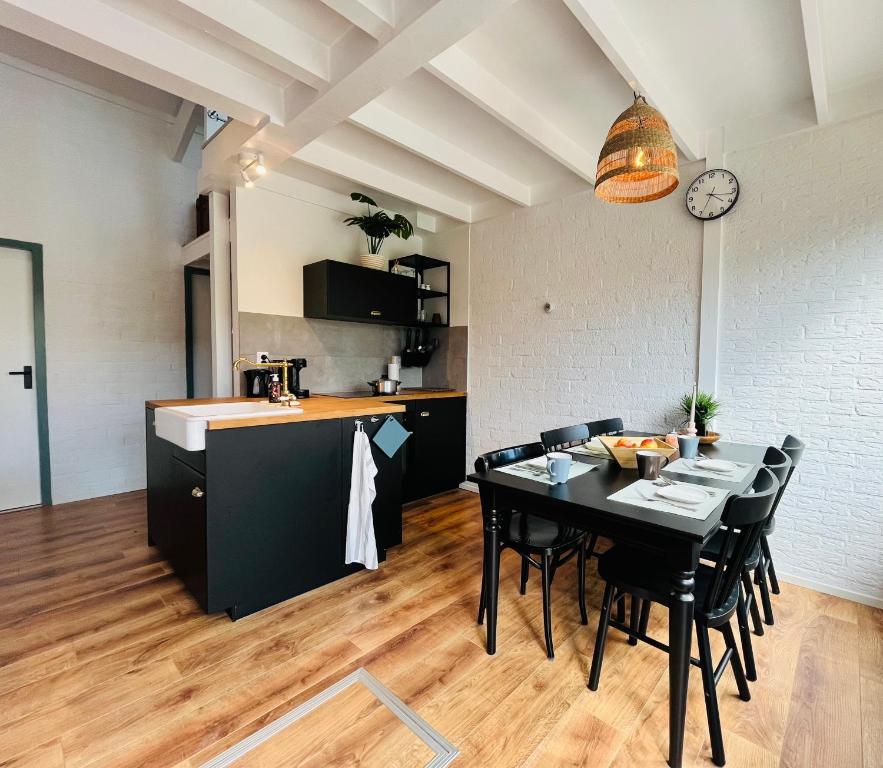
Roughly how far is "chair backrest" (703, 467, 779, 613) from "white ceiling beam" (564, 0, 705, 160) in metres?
1.81

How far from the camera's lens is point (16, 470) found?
353cm

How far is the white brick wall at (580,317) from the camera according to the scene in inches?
116

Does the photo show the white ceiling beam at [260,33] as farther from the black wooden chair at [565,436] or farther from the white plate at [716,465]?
the white plate at [716,465]

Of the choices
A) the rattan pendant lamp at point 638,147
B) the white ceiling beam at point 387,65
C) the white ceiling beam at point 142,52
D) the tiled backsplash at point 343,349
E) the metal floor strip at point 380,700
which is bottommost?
the metal floor strip at point 380,700

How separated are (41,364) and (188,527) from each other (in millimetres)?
2593

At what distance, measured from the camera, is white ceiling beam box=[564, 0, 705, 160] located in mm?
1714

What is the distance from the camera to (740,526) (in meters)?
1.29

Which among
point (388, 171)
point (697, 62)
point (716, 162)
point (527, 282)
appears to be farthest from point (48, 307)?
point (716, 162)

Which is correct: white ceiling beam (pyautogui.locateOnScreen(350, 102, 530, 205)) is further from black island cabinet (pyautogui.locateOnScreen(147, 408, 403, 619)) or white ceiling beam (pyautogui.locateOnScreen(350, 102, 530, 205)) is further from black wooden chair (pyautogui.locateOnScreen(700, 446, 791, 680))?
black wooden chair (pyautogui.locateOnScreen(700, 446, 791, 680))

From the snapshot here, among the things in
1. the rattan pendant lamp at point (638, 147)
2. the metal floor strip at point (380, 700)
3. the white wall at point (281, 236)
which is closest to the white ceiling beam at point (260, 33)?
the rattan pendant lamp at point (638, 147)

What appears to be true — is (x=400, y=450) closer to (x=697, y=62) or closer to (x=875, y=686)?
(x=875, y=686)

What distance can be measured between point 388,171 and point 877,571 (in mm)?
3900

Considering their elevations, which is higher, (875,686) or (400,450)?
(400,450)

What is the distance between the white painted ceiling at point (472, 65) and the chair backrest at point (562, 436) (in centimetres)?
169
